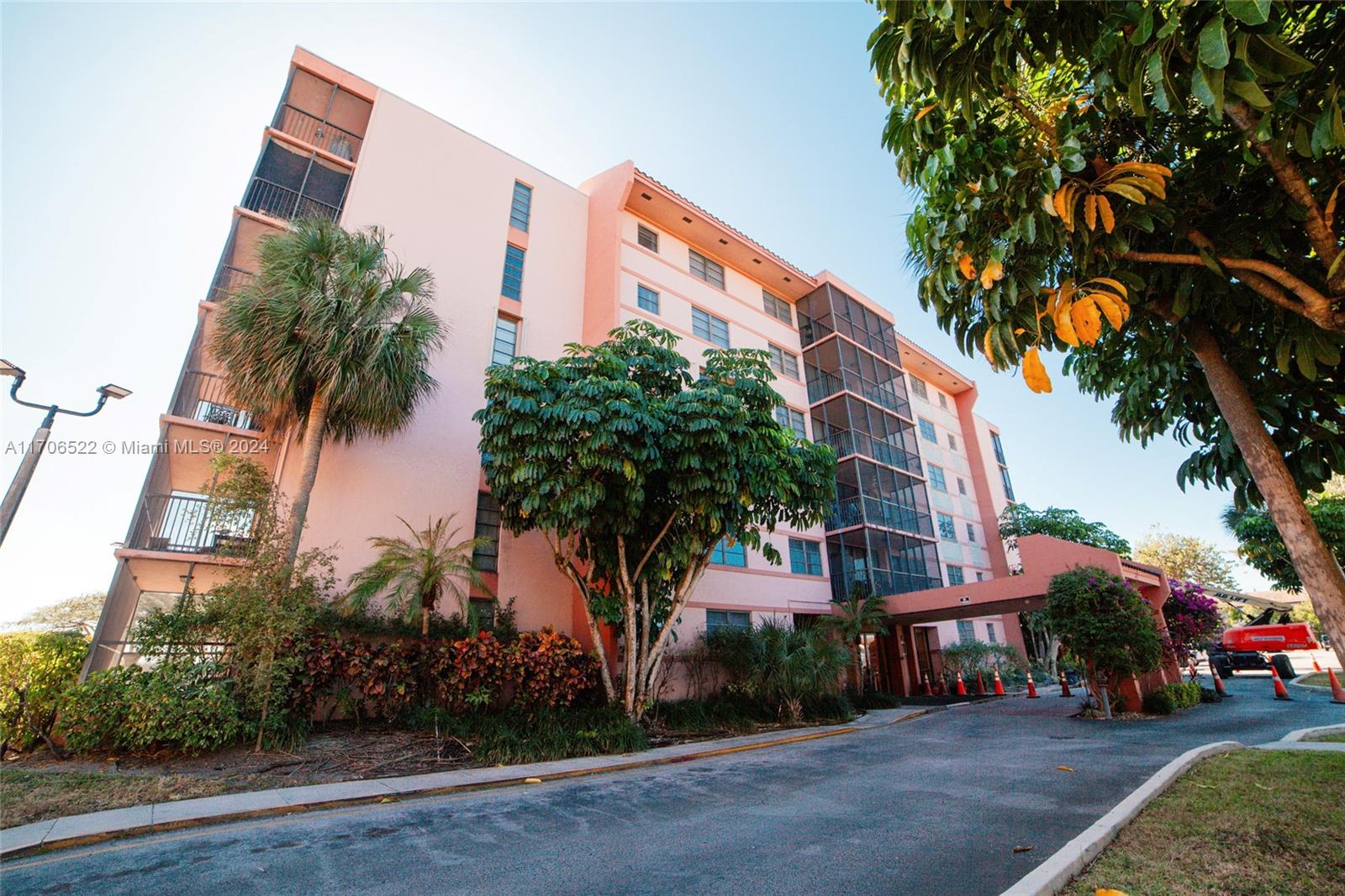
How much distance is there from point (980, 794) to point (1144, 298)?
19.2 feet

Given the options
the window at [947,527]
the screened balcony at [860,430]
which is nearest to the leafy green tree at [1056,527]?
the window at [947,527]

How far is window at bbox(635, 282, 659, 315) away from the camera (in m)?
20.6

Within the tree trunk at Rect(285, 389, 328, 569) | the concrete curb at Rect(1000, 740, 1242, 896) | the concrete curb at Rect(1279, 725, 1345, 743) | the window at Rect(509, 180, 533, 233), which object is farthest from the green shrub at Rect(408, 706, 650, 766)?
the window at Rect(509, 180, 533, 233)

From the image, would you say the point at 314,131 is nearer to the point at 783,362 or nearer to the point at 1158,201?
the point at 783,362

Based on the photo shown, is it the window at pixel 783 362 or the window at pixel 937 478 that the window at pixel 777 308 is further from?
the window at pixel 937 478

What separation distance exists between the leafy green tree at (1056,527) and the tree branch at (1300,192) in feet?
106

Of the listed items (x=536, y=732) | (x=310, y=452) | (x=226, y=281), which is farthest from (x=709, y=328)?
(x=536, y=732)

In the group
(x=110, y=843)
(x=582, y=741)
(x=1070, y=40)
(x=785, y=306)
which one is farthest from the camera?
(x=785, y=306)

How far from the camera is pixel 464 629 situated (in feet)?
43.1

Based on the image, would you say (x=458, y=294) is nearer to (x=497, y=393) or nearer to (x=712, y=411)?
(x=497, y=393)

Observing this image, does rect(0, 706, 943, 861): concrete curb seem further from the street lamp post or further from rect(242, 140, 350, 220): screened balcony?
rect(242, 140, 350, 220): screened balcony

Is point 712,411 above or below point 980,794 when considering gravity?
above

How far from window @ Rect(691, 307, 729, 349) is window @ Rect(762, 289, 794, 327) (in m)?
3.47

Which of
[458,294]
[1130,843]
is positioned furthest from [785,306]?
[1130,843]
